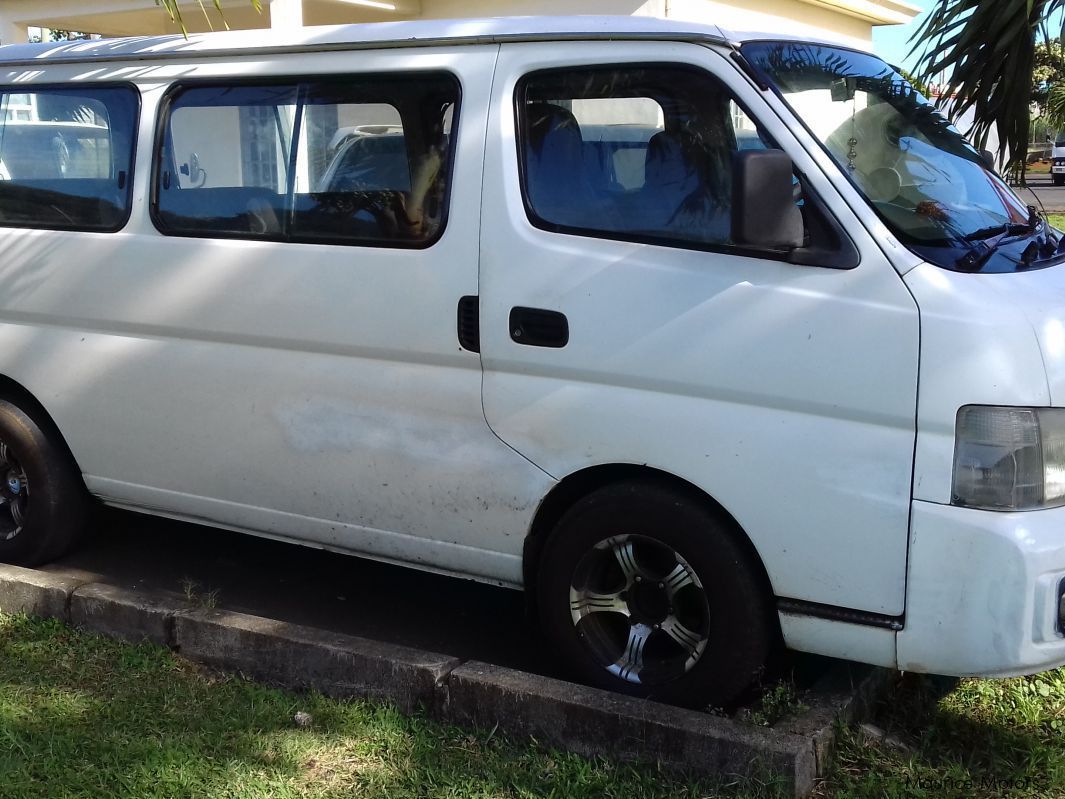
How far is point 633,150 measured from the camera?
11.5 ft

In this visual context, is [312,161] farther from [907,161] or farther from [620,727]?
[620,727]

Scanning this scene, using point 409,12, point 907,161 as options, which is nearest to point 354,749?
point 907,161

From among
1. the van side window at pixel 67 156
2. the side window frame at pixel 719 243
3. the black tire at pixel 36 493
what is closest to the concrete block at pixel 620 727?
the side window frame at pixel 719 243

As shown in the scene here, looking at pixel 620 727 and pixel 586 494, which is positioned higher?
pixel 586 494

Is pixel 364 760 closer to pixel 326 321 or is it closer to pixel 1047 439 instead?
pixel 326 321

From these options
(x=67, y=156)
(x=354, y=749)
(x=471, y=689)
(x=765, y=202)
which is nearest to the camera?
(x=765, y=202)

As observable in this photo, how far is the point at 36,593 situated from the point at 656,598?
234cm

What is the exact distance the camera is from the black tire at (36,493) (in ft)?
15.3

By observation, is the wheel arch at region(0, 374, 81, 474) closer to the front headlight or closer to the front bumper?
the front bumper

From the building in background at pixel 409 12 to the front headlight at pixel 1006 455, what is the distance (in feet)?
26.9

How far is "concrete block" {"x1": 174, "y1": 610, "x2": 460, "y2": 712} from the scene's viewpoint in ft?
11.8

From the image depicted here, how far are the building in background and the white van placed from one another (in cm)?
715

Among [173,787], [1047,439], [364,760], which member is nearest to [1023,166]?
[1047,439]

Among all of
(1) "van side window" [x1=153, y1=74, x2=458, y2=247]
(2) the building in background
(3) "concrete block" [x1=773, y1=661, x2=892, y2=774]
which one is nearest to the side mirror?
→ (1) "van side window" [x1=153, y1=74, x2=458, y2=247]
